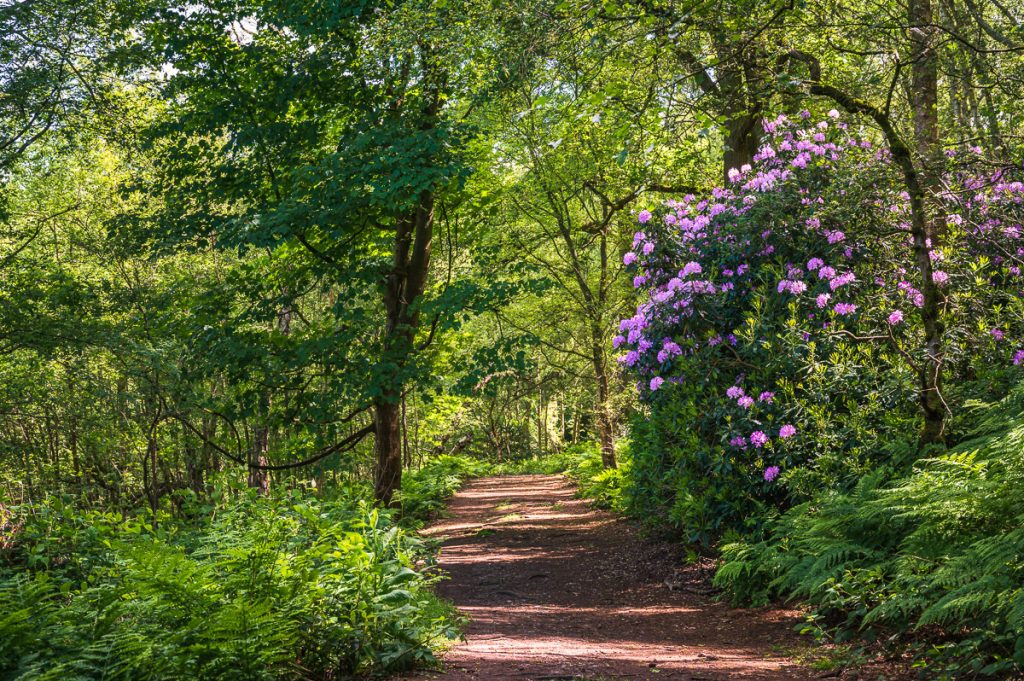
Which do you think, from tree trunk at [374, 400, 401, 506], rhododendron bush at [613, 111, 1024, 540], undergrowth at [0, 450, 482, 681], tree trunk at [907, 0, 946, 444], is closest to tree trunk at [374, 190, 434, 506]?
tree trunk at [374, 400, 401, 506]

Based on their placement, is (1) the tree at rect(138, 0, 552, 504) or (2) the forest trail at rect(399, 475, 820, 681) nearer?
(2) the forest trail at rect(399, 475, 820, 681)

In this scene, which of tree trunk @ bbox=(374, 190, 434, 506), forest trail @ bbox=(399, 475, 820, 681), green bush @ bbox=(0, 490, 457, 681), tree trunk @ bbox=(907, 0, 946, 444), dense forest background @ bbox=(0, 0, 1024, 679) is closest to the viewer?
green bush @ bbox=(0, 490, 457, 681)

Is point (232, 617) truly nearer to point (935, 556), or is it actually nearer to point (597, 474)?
point (935, 556)

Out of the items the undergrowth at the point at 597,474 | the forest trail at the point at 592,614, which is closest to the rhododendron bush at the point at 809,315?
the forest trail at the point at 592,614

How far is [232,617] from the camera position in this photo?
3.57m

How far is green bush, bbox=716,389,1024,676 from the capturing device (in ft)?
12.5

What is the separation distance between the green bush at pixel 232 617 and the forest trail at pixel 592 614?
44 cm

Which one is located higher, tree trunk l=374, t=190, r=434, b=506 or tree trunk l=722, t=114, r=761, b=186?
tree trunk l=722, t=114, r=761, b=186

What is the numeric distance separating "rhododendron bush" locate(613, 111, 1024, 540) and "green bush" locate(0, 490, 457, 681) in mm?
3528

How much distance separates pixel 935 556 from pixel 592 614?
11.7ft

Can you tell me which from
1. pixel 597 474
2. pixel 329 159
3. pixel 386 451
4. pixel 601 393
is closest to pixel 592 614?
pixel 386 451

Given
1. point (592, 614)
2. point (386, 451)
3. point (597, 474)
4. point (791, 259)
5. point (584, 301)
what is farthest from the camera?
point (597, 474)

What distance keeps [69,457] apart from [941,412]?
889 inches

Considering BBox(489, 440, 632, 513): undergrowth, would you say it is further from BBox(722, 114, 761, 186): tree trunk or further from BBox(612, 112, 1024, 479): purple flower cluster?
BBox(722, 114, 761, 186): tree trunk
